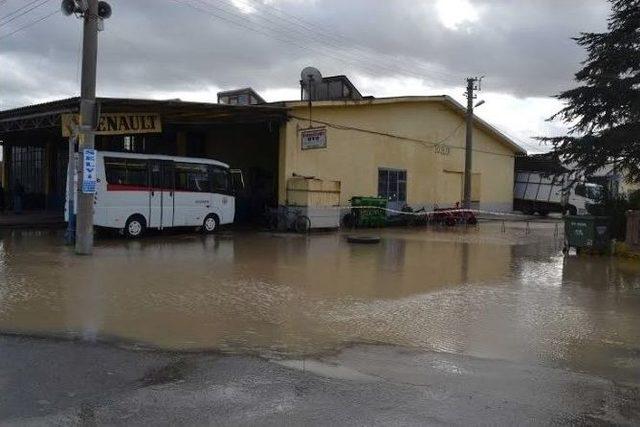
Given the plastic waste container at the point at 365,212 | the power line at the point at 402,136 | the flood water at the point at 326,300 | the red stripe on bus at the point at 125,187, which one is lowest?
the flood water at the point at 326,300

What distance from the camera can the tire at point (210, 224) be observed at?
19828 millimetres

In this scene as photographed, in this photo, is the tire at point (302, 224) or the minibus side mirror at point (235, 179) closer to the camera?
the minibus side mirror at point (235, 179)

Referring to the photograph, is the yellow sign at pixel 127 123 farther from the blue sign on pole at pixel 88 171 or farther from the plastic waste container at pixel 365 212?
the plastic waste container at pixel 365 212

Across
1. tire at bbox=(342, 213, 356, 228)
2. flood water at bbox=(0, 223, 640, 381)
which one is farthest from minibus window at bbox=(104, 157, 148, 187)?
tire at bbox=(342, 213, 356, 228)

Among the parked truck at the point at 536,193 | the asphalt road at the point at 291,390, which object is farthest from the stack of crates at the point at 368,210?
the asphalt road at the point at 291,390

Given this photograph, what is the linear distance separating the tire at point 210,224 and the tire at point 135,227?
2.23 m

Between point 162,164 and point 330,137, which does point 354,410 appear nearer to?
point 162,164

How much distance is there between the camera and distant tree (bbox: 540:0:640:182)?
16828 mm

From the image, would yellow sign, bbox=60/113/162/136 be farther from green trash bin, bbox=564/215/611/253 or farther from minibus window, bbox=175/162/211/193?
green trash bin, bbox=564/215/611/253

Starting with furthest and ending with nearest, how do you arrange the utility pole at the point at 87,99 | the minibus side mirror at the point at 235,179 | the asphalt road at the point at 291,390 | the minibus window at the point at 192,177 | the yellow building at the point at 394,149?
1. the yellow building at the point at 394,149
2. the minibus side mirror at the point at 235,179
3. the minibus window at the point at 192,177
4. the utility pole at the point at 87,99
5. the asphalt road at the point at 291,390

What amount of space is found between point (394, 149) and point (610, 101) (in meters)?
11.5

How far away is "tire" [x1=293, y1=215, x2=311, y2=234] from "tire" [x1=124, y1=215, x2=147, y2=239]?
5.65 metres

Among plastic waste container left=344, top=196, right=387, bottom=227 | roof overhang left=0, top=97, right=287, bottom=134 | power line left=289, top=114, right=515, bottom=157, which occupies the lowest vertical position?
plastic waste container left=344, top=196, right=387, bottom=227

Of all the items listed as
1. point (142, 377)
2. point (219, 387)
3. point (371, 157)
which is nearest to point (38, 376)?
point (142, 377)
